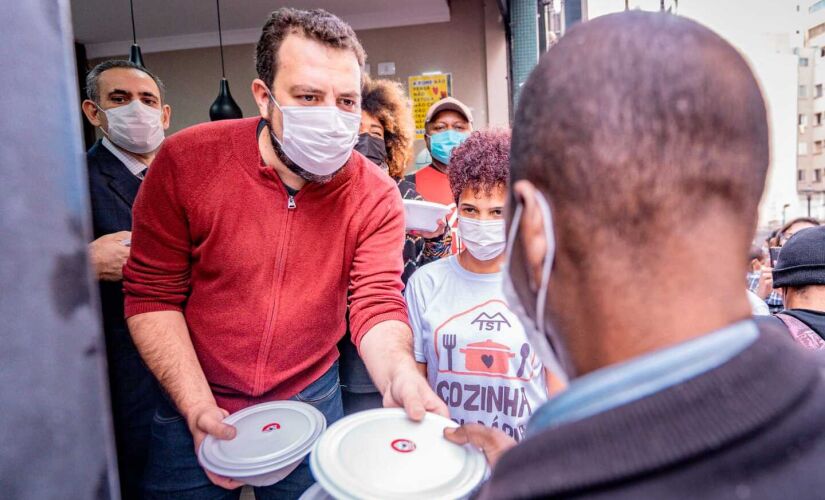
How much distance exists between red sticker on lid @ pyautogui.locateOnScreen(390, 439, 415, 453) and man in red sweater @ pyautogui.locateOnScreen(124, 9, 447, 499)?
400 millimetres

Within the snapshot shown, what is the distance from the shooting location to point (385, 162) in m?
3.22

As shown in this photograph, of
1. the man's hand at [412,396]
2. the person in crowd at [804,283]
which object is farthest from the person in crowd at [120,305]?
the person in crowd at [804,283]

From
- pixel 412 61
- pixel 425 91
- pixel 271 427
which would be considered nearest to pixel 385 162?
pixel 271 427

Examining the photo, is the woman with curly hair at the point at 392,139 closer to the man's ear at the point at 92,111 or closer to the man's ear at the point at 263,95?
the man's ear at the point at 263,95

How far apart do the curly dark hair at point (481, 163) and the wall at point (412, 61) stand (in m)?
3.84

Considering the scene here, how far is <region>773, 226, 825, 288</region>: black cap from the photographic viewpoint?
2375 millimetres

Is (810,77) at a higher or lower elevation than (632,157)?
higher

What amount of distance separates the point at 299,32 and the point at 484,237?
3.51ft

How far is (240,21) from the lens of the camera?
629cm

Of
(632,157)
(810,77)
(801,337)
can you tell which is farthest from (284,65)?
(810,77)

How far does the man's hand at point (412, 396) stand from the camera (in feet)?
4.34

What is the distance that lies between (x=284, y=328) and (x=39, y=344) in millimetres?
1277

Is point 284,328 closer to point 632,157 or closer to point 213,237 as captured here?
point 213,237

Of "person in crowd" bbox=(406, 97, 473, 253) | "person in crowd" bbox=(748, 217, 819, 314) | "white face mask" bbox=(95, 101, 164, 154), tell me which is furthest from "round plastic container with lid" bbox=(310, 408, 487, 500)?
"person in crowd" bbox=(748, 217, 819, 314)
